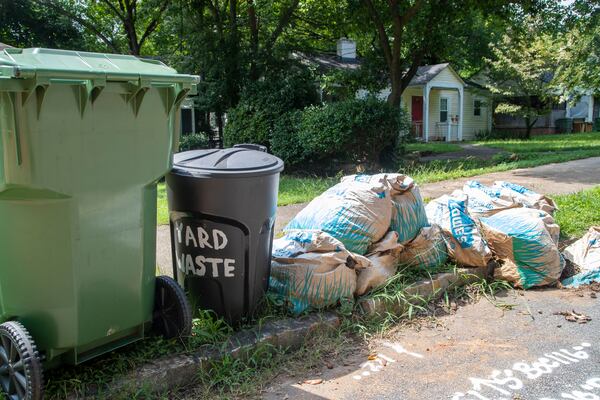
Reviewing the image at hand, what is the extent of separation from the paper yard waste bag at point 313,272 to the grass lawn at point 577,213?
343cm

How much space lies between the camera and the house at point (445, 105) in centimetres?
2669

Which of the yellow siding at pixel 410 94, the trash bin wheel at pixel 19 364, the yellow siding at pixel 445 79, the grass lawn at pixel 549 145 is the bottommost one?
the trash bin wheel at pixel 19 364

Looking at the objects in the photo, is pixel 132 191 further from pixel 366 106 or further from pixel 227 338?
pixel 366 106

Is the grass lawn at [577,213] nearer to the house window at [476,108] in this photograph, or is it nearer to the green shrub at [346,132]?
the green shrub at [346,132]

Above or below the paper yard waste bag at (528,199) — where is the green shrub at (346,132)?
above

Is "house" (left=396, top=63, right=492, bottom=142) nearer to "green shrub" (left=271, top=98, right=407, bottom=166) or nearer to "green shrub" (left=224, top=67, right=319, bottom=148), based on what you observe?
"green shrub" (left=224, top=67, right=319, bottom=148)

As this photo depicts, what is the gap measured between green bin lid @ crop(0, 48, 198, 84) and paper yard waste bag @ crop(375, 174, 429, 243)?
7.00 feet

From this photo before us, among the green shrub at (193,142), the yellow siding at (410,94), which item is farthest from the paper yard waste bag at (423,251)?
the yellow siding at (410,94)

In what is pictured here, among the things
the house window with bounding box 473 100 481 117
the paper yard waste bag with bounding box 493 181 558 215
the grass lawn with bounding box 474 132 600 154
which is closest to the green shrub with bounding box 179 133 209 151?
the grass lawn with bounding box 474 132 600 154

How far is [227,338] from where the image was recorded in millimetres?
3438

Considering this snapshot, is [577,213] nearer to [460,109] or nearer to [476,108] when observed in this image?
[460,109]

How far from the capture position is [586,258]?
5223 millimetres

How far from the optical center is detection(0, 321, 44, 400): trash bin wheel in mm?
2566

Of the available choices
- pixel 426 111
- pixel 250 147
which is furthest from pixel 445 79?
pixel 250 147
